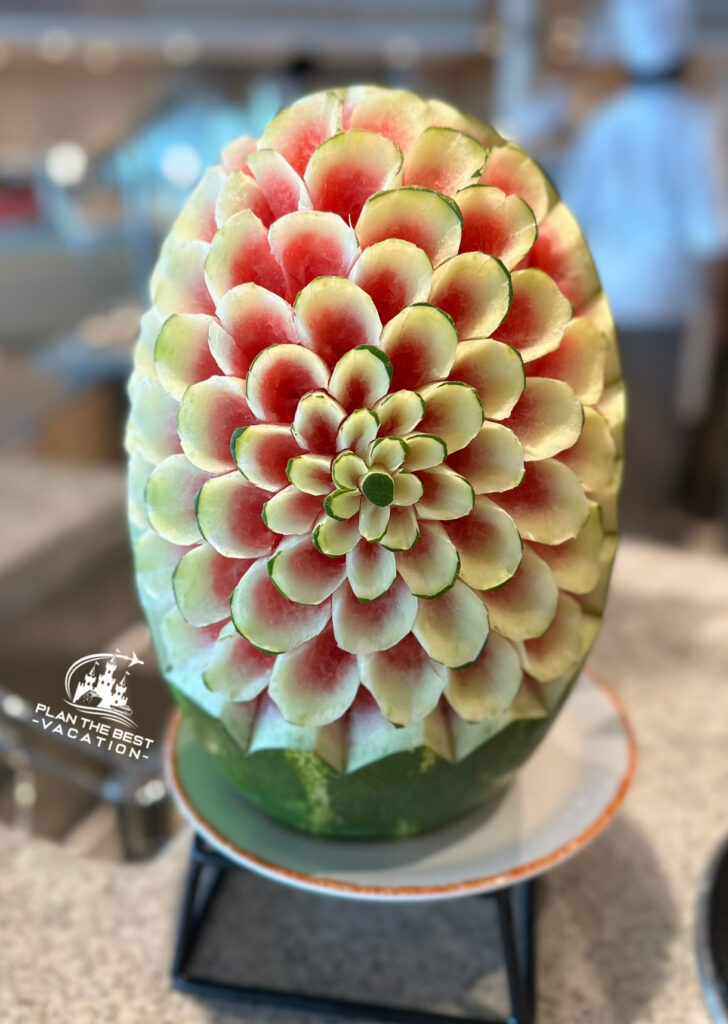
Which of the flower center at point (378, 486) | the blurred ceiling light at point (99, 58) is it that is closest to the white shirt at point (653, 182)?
the flower center at point (378, 486)

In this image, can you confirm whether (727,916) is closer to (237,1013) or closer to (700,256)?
(237,1013)

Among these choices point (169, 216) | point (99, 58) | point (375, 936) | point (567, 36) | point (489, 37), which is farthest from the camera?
point (99, 58)

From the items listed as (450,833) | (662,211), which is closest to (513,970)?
(450,833)

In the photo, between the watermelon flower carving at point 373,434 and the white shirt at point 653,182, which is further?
the white shirt at point 653,182

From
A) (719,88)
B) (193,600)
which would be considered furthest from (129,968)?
(719,88)

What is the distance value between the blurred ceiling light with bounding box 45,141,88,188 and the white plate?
458 cm

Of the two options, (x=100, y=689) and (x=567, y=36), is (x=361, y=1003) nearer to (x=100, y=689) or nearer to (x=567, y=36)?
(x=100, y=689)

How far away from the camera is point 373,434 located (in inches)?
10.5

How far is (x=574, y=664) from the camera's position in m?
0.33

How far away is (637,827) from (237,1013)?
0.75 ft

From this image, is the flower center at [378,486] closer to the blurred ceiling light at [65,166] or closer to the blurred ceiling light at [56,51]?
the blurred ceiling light at [65,166]

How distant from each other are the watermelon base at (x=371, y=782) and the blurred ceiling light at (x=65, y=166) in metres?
4.60

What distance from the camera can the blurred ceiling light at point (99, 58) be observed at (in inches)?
209

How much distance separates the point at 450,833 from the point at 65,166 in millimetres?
4931
